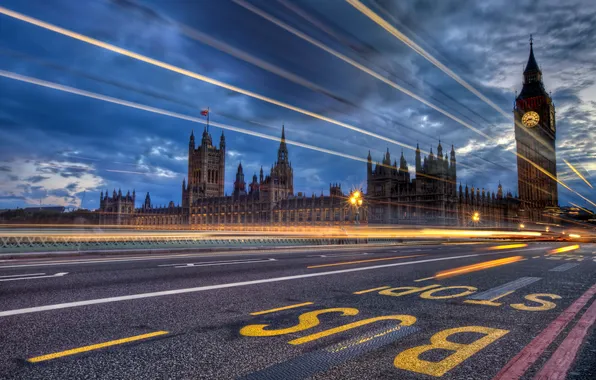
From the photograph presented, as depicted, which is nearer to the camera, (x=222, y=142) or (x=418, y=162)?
(x=418, y=162)

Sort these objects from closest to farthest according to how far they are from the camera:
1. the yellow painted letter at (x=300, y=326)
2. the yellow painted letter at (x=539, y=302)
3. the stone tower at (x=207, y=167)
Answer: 1. the yellow painted letter at (x=300, y=326)
2. the yellow painted letter at (x=539, y=302)
3. the stone tower at (x=207, y=167)

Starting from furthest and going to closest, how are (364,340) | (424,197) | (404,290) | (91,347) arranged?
1. (424,197)
2. (404,290)
3. (364,340)
4. (91,347)

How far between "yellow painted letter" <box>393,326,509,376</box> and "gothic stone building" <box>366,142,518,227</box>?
83.1 metres

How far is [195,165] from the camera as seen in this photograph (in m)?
166

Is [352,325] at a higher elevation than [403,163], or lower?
lower

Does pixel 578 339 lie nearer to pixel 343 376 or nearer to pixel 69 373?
pixel 343 376

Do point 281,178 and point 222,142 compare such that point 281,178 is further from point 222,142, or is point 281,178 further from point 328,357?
point 328,357

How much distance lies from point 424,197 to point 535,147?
76.8m

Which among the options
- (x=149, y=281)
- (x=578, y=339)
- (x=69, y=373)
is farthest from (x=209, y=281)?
(x=578, y=339)

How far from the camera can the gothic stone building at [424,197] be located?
87000 mm

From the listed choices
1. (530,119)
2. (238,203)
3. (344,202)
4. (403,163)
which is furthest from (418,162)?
(530,119)

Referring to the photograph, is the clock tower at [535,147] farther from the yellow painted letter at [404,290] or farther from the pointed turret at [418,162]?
the yellow painted letter at [404,290]

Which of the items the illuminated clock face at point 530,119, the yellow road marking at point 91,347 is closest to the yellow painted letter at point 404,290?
the yellow road marking at point 91,347

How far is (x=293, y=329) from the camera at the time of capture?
4316 millimetres
